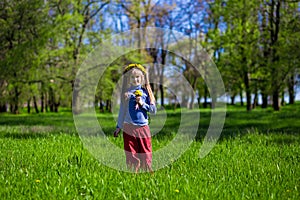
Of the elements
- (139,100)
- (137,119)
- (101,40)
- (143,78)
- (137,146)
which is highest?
(101,40)

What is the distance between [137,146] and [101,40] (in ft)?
74.3

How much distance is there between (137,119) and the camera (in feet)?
18.2

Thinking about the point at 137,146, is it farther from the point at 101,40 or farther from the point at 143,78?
the point at 101,40

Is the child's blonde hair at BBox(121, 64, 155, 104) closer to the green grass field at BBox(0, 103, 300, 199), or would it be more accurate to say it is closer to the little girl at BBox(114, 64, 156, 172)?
the little girl at BBox(114, 64, 156, 172)

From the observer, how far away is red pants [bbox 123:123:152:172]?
5.55 m

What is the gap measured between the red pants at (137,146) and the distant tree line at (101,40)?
961cm

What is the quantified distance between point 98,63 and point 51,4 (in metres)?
4.98

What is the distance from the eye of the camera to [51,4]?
2450cm

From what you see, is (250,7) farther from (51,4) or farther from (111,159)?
(111,159)

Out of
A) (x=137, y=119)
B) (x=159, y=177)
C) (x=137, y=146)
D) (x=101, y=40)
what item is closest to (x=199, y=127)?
(x=137, y=146)

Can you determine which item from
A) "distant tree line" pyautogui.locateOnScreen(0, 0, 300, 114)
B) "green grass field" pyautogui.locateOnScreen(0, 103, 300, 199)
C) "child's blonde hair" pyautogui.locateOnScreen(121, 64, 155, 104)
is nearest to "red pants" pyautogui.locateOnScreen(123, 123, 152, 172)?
"green grass field" pyautogui.locateOnScreen(0, 103, 300, 199)

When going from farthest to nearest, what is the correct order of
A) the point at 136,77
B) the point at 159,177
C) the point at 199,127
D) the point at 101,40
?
the point at 101,40
the point at 199,127
the point at 136,77
the point at 159,177

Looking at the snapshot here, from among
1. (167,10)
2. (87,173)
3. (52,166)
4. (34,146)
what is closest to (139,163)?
(87,173)

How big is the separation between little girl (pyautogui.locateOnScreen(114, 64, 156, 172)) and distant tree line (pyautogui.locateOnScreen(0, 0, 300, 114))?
9539mm
